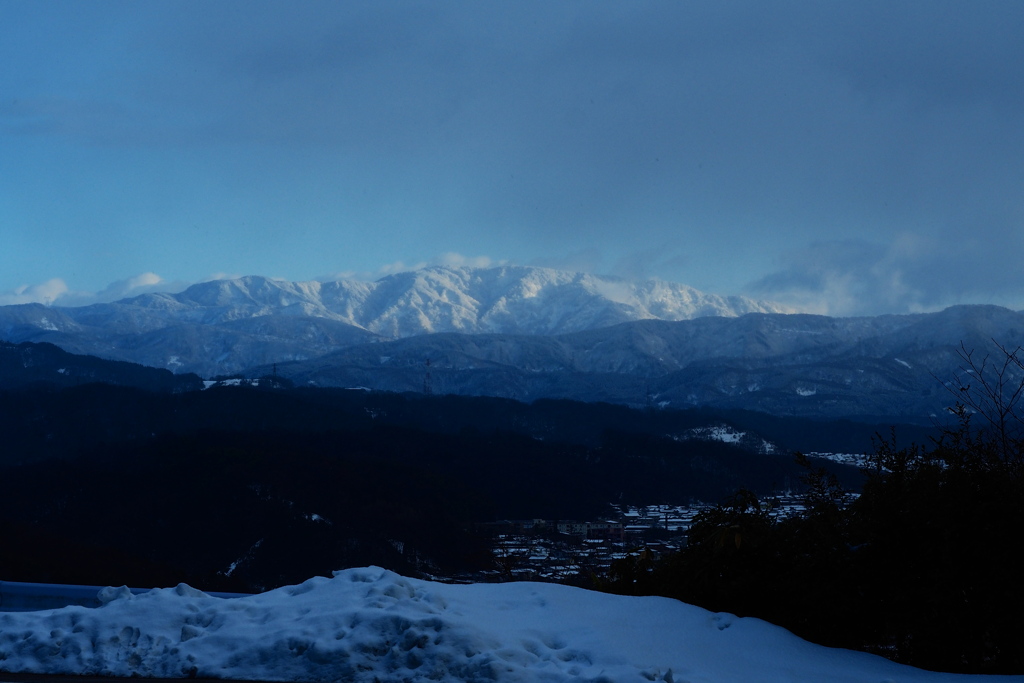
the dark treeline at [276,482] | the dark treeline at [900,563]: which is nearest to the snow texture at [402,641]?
the dark treeline at [900,563]

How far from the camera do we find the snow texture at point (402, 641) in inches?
304

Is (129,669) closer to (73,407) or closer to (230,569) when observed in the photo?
(230,569)

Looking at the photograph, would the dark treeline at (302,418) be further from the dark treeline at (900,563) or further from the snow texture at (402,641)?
Result: the dark treeline at (900,563)

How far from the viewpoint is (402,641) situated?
7.89m

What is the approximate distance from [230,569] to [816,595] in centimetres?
6345

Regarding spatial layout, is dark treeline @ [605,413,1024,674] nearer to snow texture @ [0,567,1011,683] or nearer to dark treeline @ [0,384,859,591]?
snow texture @ [0,567,1011,683]

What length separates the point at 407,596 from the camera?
9.09 m

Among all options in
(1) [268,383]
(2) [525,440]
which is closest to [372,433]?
(2) [525,440]

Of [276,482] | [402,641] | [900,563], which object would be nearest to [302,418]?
[276,482]

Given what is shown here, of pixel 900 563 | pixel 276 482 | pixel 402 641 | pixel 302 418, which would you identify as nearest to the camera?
pixel 402 641

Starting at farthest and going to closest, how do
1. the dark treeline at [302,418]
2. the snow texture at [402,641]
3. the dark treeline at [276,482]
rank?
the dark treeline at [302,418] → the dark treeline at [276,482] → the snow texture at [402,641]

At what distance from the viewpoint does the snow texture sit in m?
7.71

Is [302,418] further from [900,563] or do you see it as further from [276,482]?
[900,563]

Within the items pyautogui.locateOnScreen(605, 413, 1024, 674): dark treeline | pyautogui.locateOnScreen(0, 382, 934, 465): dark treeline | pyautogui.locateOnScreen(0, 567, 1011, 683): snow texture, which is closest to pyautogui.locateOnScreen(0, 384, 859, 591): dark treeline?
pyautogui.locateOnScreen(0, 382, 934, 465): dark treeline
